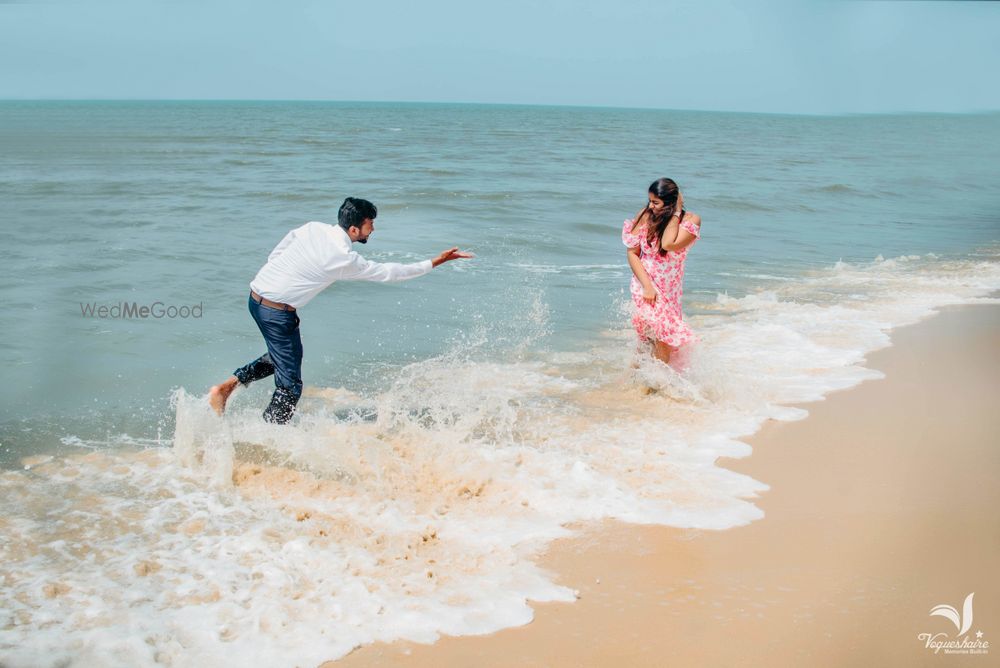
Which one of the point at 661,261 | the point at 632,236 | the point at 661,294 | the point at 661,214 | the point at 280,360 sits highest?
the point at 661,214

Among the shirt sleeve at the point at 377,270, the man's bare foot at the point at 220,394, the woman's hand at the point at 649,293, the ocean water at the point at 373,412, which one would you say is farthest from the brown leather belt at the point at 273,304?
the woman's hand at the point at 649,293

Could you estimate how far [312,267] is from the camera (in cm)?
511

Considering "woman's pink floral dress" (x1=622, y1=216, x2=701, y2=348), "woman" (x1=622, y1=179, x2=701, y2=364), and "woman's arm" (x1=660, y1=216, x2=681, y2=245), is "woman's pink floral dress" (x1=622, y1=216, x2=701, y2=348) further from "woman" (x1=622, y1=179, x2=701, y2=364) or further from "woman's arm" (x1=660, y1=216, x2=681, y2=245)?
"woman's arm" (x1=660, y1=216, x2=681, y2=245)

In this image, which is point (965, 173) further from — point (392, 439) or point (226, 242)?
point (392, 439)

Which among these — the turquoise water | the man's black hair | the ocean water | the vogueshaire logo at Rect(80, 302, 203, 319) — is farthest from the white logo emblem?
the vogueshaire logo at Rect(80, 302, 203, 319)

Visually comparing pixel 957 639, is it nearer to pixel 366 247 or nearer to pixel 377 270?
pixel 377 270

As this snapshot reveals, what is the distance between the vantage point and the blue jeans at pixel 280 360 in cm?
525

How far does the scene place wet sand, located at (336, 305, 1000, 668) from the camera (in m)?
3.47

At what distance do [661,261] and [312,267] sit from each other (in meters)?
2.71

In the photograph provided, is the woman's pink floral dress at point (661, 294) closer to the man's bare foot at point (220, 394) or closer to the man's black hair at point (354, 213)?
the man's black hair at point (354, 213)

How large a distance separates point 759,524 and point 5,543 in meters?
3.86

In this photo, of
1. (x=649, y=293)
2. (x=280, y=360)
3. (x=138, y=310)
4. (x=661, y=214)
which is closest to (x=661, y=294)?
(x=649, y=293)

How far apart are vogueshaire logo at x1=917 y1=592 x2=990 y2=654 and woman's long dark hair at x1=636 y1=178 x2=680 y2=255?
328 centimetres

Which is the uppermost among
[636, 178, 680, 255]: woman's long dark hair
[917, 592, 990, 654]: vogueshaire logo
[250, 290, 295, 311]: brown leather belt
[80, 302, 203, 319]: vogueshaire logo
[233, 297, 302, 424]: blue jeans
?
[636, 178, 680, 255]: woman's long dark hair
